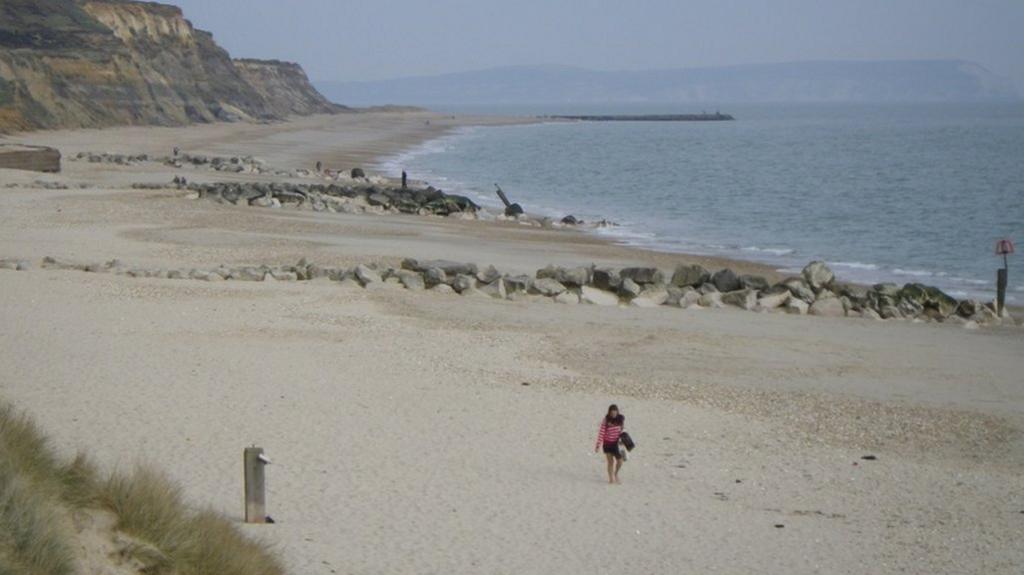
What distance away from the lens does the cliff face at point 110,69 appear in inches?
2598

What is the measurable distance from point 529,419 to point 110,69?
→ 2716 inches

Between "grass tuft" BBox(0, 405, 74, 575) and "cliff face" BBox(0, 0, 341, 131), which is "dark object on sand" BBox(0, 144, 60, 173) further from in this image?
"grass tuft" BBox(0, 405, 74, 575)

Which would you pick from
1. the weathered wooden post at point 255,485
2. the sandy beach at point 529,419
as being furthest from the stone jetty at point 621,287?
the weathered wooden post at point 255,485

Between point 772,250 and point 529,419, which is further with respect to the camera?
point 772,250

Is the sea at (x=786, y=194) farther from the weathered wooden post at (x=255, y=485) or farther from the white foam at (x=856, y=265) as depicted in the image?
the weathered wooden post at (x=255, y=485)

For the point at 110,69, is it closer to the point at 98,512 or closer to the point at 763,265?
the point at 763,265

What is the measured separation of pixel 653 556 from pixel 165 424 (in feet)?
15.8

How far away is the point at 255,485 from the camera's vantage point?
29.9 feet

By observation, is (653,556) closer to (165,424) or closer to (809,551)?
(809,551)

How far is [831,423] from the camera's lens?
44.3 ft

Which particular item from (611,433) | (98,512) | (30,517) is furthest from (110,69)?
(30,517)

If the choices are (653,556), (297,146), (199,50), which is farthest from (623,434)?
(199,50)

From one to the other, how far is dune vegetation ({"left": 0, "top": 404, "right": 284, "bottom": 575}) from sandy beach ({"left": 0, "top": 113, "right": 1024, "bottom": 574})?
1082 mm

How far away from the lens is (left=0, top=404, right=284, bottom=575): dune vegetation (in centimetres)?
609
